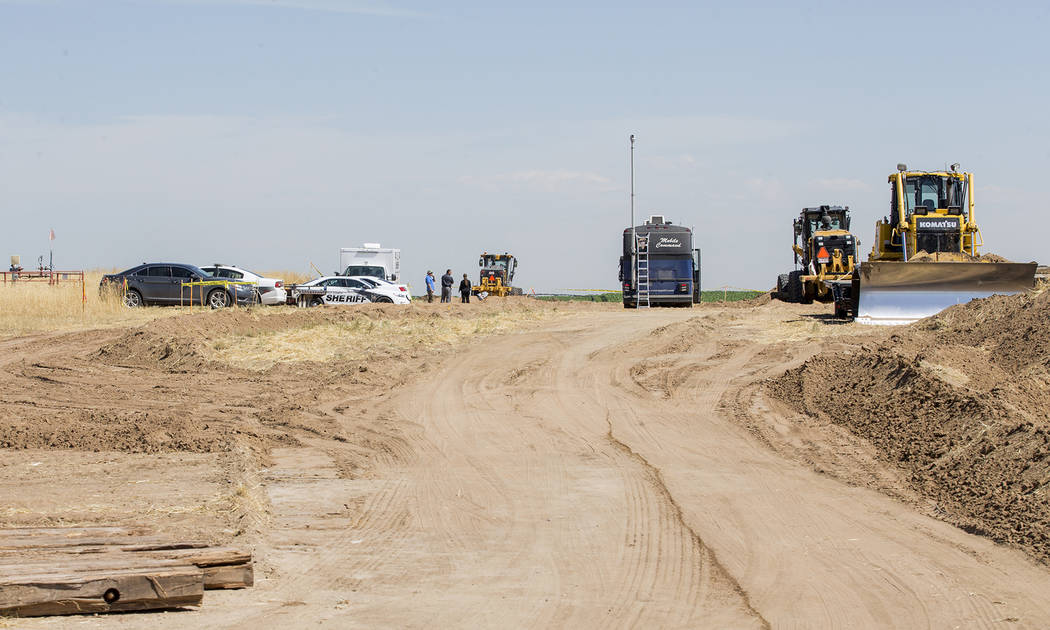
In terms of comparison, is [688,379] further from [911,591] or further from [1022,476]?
[911,591]

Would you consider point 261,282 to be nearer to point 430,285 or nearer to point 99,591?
point 430,285

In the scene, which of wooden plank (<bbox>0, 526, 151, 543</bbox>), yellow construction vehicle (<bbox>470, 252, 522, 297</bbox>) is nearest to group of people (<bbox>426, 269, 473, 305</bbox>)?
yellow construction vehicle (<bbox>470, 252, 522, 297</bbox>)

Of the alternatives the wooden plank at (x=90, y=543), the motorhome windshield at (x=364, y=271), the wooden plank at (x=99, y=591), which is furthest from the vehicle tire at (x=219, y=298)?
the wooden plank at (x=99, y=591)

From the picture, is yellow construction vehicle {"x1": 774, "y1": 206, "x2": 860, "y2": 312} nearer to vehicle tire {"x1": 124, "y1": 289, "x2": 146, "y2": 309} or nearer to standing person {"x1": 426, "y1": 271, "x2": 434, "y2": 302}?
standing person {"x1": 426, "y1": 271, "x2": 434, "y2": 302}

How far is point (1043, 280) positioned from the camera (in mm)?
22750

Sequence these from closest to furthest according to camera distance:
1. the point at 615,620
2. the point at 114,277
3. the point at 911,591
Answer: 1. the point at 615,620
2. the point at 911,591
3. the point at 114,277

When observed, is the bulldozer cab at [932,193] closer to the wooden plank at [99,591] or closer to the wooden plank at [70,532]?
the wooden plank at [70,532]

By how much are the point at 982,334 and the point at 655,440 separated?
663 centimetres

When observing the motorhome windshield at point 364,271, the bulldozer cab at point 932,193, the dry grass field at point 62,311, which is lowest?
the dry grass field at point 62,311

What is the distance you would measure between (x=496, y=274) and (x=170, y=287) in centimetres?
2081

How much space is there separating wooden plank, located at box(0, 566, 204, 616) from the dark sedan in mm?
26505

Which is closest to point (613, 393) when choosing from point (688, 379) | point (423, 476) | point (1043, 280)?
point (688, 379)

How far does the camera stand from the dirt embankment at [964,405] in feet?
28.8

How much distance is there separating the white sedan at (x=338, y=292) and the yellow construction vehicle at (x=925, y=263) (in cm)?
1577
